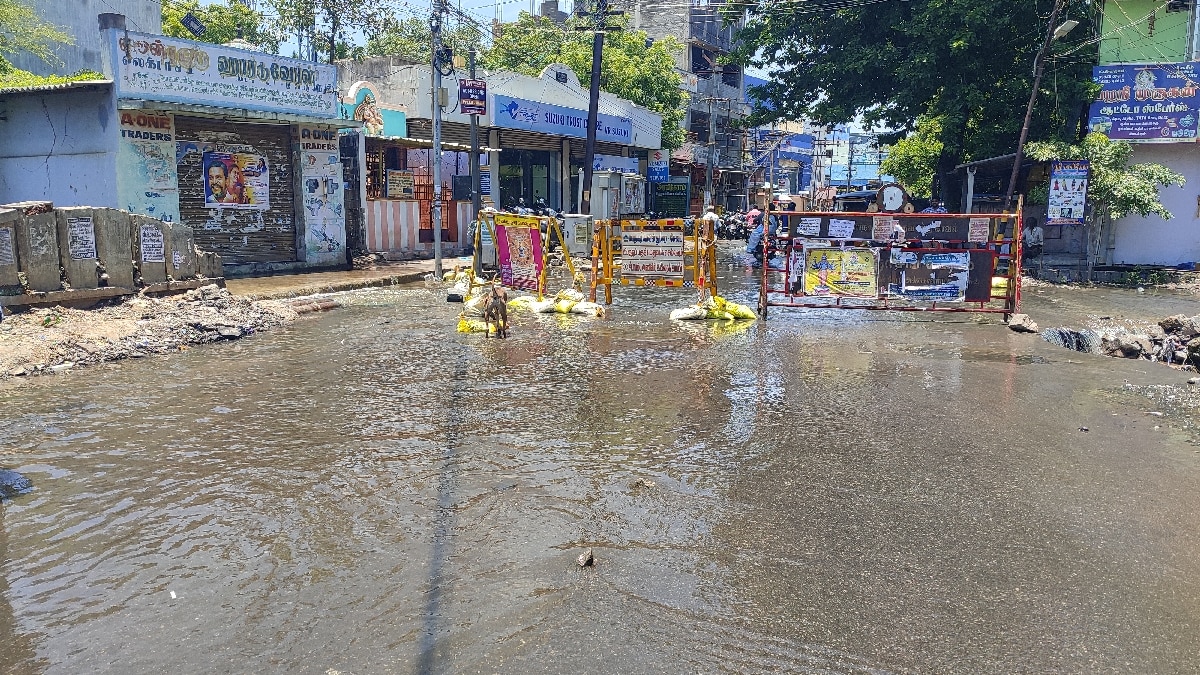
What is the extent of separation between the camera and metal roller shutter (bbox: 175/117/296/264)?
16.4 meters

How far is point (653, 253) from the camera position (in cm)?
1238

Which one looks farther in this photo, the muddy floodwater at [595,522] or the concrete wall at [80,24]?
the concrete wall at [80,24]

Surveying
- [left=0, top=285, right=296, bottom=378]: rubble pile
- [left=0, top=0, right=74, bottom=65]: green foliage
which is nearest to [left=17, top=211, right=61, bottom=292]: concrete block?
[left=0, top=285, right=296, bottom=378]: rubble pile

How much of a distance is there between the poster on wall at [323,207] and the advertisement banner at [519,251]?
715 cm

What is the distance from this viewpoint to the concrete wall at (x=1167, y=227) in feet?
71.9

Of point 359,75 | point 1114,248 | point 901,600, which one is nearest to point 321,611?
point 901,600

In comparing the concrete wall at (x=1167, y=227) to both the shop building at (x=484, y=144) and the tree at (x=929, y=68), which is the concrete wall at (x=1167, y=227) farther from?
the shop building at (x=484, y=144)

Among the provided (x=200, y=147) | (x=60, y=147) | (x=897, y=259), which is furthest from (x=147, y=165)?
(x=897, y=259)

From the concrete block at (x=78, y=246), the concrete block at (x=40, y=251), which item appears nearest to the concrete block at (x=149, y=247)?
the concrete block at (x=78, y=246)

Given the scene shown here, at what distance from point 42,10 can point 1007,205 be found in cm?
3136

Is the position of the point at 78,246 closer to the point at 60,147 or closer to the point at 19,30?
the point at 60,147

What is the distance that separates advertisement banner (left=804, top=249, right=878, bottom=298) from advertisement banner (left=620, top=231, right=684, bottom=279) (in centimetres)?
186

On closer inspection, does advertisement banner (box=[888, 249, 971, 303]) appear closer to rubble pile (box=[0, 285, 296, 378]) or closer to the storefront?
rubble pile (box=[0, 285, 296, 378])

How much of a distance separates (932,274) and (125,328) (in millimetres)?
10492
